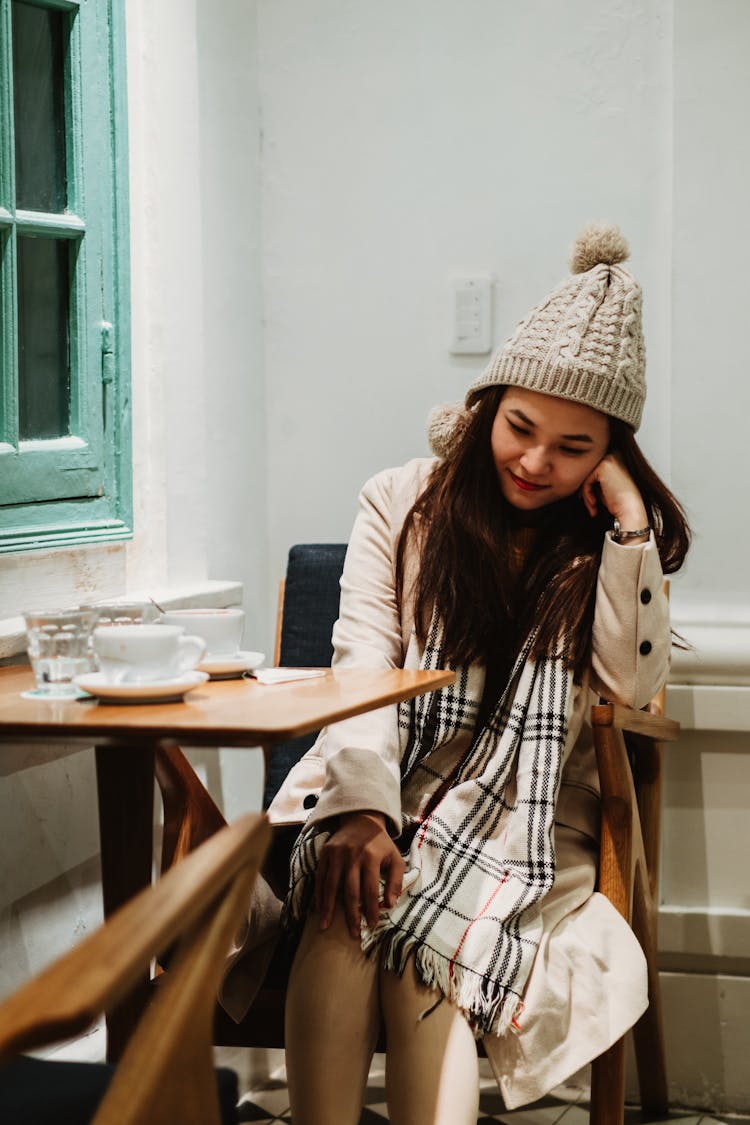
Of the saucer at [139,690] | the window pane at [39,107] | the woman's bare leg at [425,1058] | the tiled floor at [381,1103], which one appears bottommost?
the tiled floor at [381,1103]

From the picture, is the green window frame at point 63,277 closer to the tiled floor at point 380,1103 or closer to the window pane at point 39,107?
the window pane at point 39,107

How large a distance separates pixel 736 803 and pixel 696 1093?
502 mm

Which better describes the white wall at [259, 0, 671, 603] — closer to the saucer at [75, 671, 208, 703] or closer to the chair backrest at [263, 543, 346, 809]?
the chair backrest at [263, 543, 346, 809]

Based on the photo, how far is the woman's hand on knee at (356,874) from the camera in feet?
4.95

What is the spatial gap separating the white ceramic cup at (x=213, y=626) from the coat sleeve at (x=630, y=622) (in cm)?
55

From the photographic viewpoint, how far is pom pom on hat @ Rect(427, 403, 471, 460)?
1.88 m

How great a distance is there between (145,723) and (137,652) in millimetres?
142

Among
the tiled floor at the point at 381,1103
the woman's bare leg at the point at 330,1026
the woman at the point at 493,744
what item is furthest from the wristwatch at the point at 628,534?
the tiled floor at the point at 381,1103

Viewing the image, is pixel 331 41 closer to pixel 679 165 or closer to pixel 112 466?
pixel 679 165

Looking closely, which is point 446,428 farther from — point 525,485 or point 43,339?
point 43,339

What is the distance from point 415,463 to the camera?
195 cm

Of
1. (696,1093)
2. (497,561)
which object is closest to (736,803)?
(696,1093)

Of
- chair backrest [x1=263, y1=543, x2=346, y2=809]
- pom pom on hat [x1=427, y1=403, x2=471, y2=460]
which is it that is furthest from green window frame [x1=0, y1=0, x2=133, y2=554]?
pom pom on hat [x1=427, y1=403, x2=471, y2=460]

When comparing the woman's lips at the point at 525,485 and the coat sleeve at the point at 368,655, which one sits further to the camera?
the woman's lips at the point at 525,485
